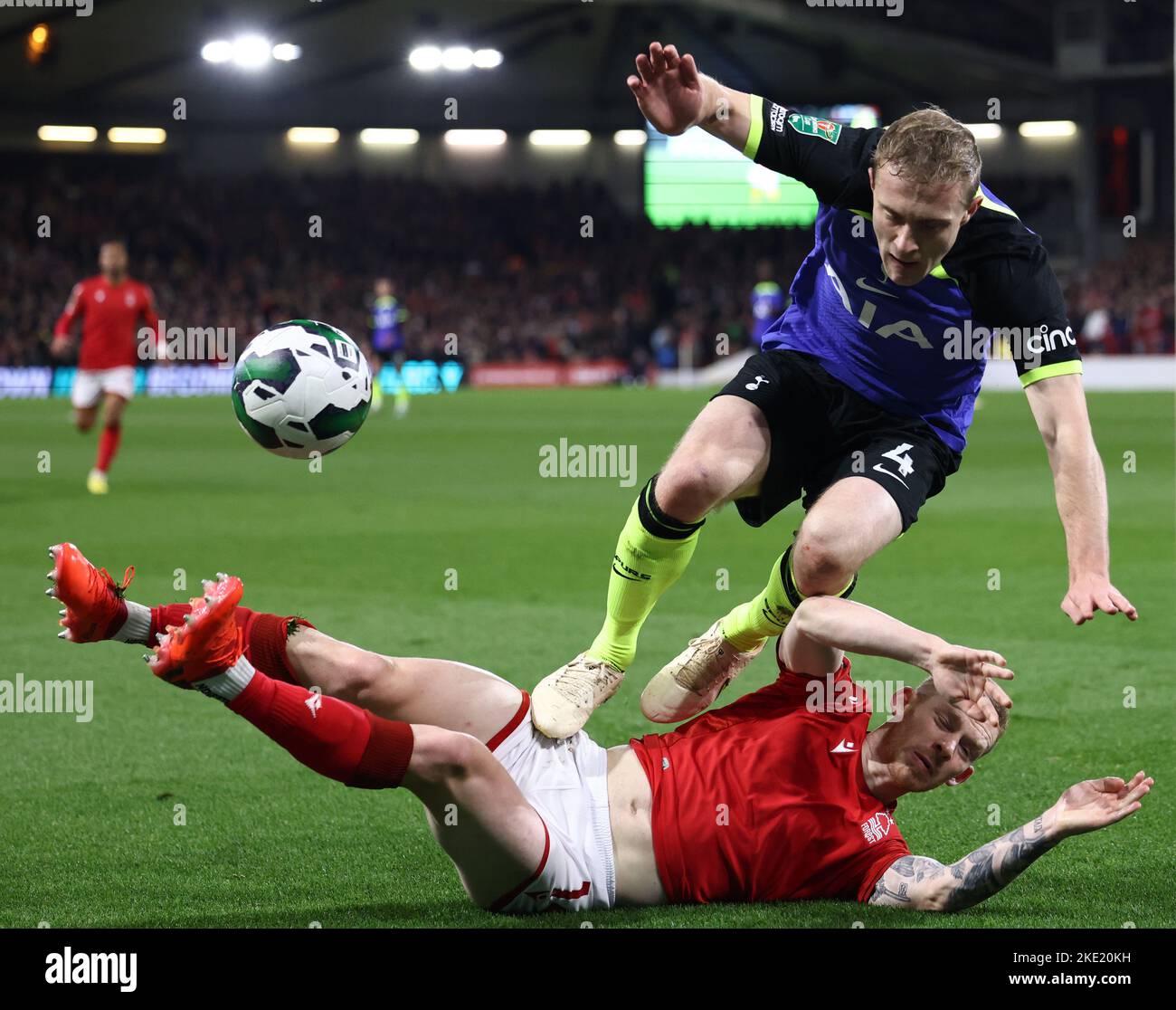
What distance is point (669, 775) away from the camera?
4.15m

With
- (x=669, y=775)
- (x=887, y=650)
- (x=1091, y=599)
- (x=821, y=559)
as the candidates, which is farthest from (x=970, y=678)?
(x=821, y=559)

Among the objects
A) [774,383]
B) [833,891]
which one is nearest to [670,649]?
[774,383]

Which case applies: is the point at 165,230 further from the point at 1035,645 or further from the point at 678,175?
the point at 1035,645

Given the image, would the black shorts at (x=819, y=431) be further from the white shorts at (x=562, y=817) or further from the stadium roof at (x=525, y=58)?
the stadium roof at (x=525, y=58)

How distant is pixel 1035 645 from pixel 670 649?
1794mm

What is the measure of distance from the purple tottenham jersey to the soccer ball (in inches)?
59.1

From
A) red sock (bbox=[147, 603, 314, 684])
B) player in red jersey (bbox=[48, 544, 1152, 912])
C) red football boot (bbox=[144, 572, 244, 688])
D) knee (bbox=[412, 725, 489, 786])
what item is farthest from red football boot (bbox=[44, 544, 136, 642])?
knee (bbox=[412, 725, 489, 786])

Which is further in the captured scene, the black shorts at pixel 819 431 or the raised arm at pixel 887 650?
the black shorts at pixel 819 431

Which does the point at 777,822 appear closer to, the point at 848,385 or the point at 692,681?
the point at 692,681

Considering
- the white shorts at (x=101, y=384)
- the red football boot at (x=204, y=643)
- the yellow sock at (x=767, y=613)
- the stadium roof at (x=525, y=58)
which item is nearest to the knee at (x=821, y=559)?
the yellow sock at (x=767, y=613)

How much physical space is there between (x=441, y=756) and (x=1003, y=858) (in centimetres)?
137

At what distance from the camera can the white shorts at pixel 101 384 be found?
51.2 ft

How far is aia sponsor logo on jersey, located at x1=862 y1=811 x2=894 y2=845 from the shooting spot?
4.10 metres

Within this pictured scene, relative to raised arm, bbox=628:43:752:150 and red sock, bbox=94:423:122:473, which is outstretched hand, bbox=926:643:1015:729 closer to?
raised arm, bbox=628:43:752:150
